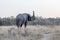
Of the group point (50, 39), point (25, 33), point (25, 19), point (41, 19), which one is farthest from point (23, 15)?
point (41, 19)

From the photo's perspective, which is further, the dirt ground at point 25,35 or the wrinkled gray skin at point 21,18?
the wrinkled gray skin at point 21,18

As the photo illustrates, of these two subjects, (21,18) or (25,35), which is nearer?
(25,35)

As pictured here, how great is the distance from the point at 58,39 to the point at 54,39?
0.26 meters

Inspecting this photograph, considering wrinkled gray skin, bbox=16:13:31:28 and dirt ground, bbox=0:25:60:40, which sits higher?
wrinkled gray skin, bbox=16:13:31:28

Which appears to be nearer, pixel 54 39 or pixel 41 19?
pixel 54 39

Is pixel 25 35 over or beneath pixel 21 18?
beneath

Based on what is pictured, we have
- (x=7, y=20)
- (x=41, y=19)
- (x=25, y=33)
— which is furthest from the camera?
(x=7, y=20)

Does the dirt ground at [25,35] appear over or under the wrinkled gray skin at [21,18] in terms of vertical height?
under

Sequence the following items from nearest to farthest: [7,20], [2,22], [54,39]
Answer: [54,39] < [2,22] < [7,20]

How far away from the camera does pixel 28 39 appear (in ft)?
46.2

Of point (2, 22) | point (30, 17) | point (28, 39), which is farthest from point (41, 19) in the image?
point (28, 39)

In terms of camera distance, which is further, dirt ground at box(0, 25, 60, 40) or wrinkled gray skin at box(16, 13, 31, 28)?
wrinkled gray skin at box(16, 13, 31, 28)

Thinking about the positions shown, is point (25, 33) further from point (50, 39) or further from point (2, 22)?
point (2, 22)

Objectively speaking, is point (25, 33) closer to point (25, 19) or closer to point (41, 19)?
point (25, 19)
